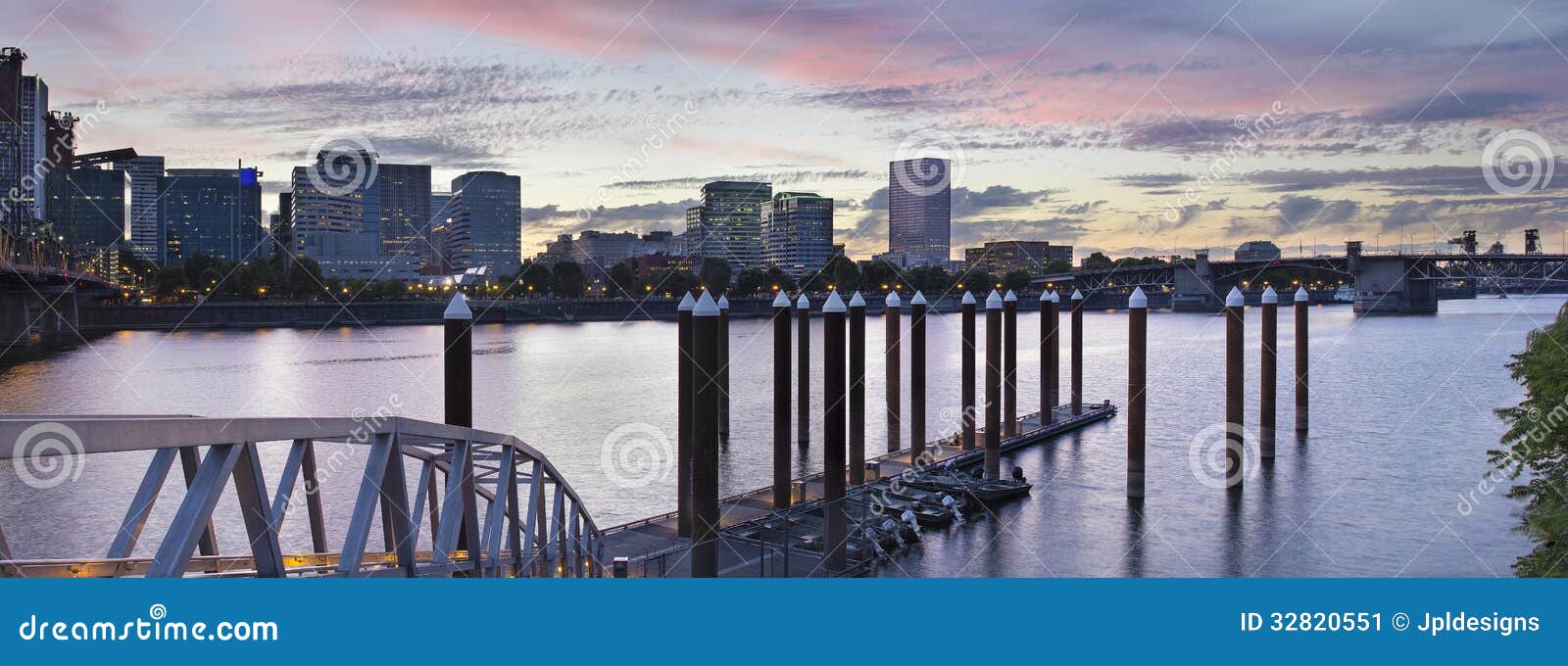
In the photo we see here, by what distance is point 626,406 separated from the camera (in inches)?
1873

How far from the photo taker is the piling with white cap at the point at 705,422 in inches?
566

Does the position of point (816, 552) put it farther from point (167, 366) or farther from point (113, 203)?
point (113, 203)

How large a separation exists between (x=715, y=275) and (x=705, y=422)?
13822 centimetres

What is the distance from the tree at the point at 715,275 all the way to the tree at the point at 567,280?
58.4 feet

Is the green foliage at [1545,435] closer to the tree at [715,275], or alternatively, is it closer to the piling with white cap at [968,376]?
the piling with white cap at [968,376]

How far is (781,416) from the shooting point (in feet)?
68.8

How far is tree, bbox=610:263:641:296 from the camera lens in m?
152

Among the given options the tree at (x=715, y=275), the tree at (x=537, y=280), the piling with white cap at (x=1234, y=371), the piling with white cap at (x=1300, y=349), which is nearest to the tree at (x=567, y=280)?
the tree at (x=537, y=280)

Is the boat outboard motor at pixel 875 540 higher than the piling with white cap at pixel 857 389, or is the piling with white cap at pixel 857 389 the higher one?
the piling with white cap at pixel 857 389

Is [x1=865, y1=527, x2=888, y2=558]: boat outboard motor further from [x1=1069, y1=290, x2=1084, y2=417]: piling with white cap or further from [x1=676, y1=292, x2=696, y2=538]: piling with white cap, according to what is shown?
[x1=1069, y1=290, x2=1084, y2=417]: piling with white cap

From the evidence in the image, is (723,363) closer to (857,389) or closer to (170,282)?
(857,389)

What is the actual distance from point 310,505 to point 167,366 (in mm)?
62810

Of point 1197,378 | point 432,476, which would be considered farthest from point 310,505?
point 1197,378

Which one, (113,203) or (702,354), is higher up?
(113,203)
